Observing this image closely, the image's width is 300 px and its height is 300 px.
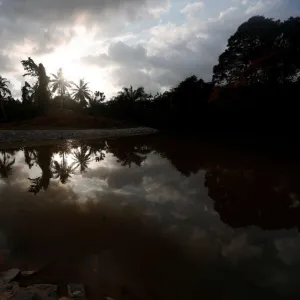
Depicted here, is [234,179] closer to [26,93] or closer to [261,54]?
[261,54]

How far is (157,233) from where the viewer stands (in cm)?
500

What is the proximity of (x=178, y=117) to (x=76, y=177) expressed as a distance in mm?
28739

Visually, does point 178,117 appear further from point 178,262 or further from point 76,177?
point 178,262

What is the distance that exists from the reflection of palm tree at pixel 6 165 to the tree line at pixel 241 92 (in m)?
22.9

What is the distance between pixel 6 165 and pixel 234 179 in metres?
11.4

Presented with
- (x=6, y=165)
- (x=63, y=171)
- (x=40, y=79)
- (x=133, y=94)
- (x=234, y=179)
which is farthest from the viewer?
(x=133, y=94)

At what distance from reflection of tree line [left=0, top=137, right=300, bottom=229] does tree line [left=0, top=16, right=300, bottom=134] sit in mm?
13478

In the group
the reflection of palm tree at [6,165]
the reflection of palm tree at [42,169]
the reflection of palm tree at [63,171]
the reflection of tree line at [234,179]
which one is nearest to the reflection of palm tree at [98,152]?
the reflection of tree line at [234,179]

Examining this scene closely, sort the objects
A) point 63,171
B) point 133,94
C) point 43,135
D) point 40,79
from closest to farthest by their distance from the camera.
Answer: point 63,171
point 43,135
point 40,79
point 133,94

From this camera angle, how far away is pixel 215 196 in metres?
7.50

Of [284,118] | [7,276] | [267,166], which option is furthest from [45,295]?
[284,118]

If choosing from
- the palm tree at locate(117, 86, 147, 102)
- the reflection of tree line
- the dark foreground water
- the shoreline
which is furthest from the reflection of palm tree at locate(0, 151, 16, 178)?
the palm tree at locate(117, 86, 147, 102)

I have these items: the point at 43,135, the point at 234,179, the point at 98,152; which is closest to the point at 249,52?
the point at 98,152

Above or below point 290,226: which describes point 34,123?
above
